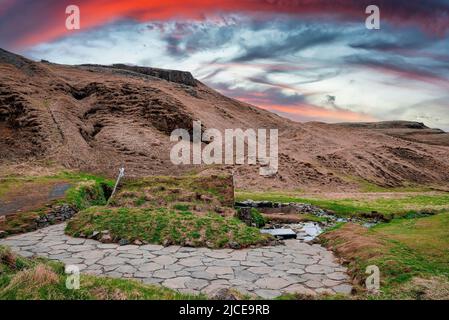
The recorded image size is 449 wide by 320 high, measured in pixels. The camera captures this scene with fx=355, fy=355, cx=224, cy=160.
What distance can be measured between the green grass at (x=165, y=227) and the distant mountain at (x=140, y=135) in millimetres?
22289

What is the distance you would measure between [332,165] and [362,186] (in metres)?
8.04

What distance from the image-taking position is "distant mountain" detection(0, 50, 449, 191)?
38938 mm

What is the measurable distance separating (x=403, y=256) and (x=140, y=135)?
3971 centimetres

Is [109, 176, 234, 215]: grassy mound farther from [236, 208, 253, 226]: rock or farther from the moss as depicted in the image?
the moss

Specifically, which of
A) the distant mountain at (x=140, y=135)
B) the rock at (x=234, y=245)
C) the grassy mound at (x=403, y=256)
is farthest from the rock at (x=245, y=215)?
the distant mountain at (x=140, y=135)

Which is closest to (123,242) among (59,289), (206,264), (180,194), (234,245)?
(206,264)

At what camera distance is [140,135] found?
45375mm

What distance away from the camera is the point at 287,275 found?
8930 millimetres

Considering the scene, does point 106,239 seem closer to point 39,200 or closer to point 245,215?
point 245,215

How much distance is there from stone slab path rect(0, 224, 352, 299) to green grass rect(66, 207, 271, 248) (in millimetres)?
490

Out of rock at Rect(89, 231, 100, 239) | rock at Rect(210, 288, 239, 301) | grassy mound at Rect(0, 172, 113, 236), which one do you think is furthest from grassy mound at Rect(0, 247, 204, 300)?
grassy mound at Rect(0, 172, 113, 236)

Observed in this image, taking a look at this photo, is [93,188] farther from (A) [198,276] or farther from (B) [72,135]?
(B) [72,135]
